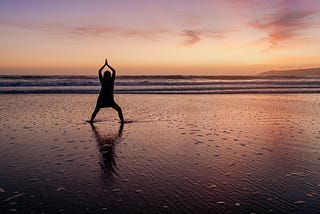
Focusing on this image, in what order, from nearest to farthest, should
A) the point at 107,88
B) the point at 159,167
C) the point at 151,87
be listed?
the point at 159,167, the point at 107,88, the point at 151,87

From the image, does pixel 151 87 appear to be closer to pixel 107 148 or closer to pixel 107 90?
pixel 107 90

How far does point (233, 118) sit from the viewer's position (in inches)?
558

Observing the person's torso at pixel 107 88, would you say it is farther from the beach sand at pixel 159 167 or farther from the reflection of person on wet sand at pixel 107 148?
the reflection of person on wet sand at pixel 107 148

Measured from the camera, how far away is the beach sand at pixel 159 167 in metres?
5.04

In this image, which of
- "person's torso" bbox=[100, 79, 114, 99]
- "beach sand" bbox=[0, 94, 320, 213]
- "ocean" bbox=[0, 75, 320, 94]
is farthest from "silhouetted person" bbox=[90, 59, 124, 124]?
"ocean" bbox=[0, 75, 320, 94]

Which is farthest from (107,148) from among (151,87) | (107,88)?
(151,87)

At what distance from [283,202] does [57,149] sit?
5.42 meters

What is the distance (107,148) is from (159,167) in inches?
87.6

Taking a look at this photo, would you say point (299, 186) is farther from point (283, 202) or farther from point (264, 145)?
point (264, 145)

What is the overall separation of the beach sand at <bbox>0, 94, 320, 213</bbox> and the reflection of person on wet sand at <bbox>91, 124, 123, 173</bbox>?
0.9 inches

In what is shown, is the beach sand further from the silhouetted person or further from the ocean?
the ocean

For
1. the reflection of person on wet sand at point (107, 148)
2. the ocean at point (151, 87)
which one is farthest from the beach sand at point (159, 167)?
the ocean at point (151, 87)

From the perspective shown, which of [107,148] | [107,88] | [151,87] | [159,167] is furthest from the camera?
[151,87]

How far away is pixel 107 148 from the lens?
8.69 metres
